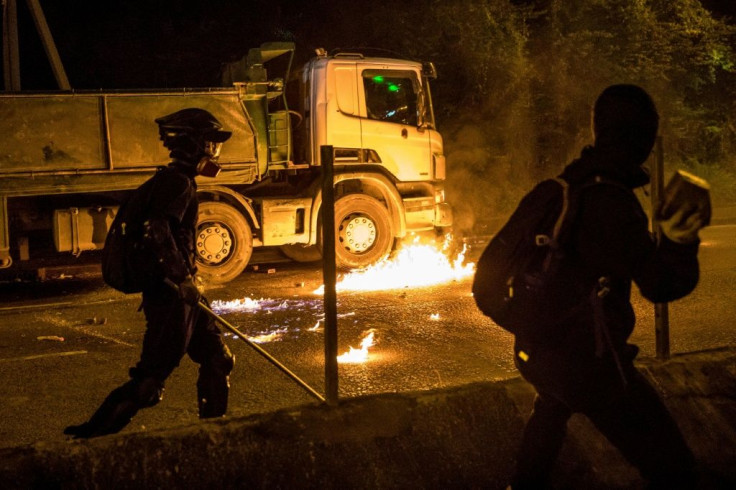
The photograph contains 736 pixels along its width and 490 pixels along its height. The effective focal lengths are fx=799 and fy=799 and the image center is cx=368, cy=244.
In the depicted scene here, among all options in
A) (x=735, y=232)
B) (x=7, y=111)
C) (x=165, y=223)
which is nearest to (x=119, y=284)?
(x=165, y=223)

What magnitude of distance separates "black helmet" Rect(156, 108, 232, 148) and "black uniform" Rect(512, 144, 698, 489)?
84.5 inches

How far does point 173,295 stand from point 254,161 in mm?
7396

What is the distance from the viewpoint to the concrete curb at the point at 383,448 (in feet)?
10.8

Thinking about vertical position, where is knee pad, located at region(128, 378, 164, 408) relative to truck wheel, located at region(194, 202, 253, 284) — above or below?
below

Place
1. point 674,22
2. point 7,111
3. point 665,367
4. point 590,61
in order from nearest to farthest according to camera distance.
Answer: point 665,367 < point 7,111 < point 590,61 < point 674,22

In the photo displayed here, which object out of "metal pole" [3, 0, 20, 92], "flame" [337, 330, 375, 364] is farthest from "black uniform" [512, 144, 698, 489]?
"metal pole" [3, 0, 20, 92]

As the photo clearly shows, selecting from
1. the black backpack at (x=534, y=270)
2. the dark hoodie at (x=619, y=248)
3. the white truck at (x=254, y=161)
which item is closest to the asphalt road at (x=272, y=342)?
the white truck at (x=254, y=161)

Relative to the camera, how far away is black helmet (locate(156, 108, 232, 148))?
4.21m

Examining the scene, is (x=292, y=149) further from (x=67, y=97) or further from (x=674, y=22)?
(x=674, y=22)

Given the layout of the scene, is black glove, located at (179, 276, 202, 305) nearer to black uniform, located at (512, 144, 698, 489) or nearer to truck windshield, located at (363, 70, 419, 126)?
black uniform, located at (512, 144, 698, 489)

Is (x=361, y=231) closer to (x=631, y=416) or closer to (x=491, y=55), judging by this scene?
(x=491, y=55)

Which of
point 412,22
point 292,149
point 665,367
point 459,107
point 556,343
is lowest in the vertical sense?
point 665,367

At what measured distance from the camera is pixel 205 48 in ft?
71.5

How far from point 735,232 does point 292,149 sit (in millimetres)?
8620
